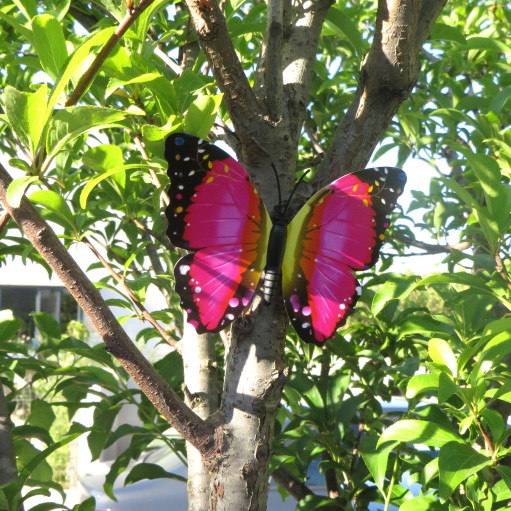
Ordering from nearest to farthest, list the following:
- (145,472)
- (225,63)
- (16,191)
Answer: (16,191) < (225,63) < (145,472)

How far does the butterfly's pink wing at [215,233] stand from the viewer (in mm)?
816

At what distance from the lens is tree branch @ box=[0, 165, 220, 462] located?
0.65 metres

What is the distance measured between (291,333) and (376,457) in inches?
18.0

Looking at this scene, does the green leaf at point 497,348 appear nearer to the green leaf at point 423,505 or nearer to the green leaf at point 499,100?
the green leaf at point 423,505

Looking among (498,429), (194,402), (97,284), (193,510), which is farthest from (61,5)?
(498,429)

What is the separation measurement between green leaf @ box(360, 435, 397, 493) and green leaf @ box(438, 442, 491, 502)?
0.12 m

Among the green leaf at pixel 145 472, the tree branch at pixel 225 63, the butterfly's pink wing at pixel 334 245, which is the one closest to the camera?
the tree branch at pixel 225 63

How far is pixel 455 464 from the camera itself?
0.94 meters

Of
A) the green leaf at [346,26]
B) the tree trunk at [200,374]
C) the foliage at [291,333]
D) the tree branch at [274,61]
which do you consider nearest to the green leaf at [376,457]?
the foliage at [291,333]

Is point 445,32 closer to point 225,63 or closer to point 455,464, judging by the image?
point 225,63

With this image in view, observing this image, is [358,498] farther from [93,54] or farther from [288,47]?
[93,54]

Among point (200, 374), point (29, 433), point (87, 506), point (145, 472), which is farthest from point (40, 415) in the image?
point (200, 374)

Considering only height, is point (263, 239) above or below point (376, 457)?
above

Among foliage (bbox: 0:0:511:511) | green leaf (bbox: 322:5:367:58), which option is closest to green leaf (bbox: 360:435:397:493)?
foliage (bbox: 0:0:511:511)
